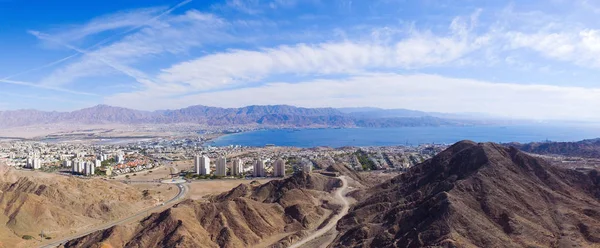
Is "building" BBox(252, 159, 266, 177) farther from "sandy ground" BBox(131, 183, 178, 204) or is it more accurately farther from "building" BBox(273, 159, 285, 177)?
"sandy ground" BBox(131, 183, 178, 204)

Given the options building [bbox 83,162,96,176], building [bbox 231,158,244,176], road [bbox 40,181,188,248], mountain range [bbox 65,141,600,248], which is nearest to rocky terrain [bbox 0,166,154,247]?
road [bbox 40,181,188,248]

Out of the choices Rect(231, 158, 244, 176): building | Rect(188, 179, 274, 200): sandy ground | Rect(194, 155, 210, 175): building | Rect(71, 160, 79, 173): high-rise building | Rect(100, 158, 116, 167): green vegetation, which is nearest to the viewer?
Rect(188, 179, 274, 200): sandy ground

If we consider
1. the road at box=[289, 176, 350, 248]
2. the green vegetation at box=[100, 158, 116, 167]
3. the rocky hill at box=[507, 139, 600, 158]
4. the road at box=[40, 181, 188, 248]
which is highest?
the rocky hill at box=[507, 139, 600, 158]

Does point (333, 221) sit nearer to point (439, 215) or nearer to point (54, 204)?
point (439, 215)

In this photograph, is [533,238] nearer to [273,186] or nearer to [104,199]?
[273,186]

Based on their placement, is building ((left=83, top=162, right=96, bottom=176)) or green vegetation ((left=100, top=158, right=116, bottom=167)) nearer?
building ((left=83, top=162, right=96, bottom=176))

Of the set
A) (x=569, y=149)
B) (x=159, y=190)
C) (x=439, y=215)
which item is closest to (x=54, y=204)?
(x=159, y=190)

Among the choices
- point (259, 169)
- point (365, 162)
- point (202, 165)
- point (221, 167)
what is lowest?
point (365, 162)
